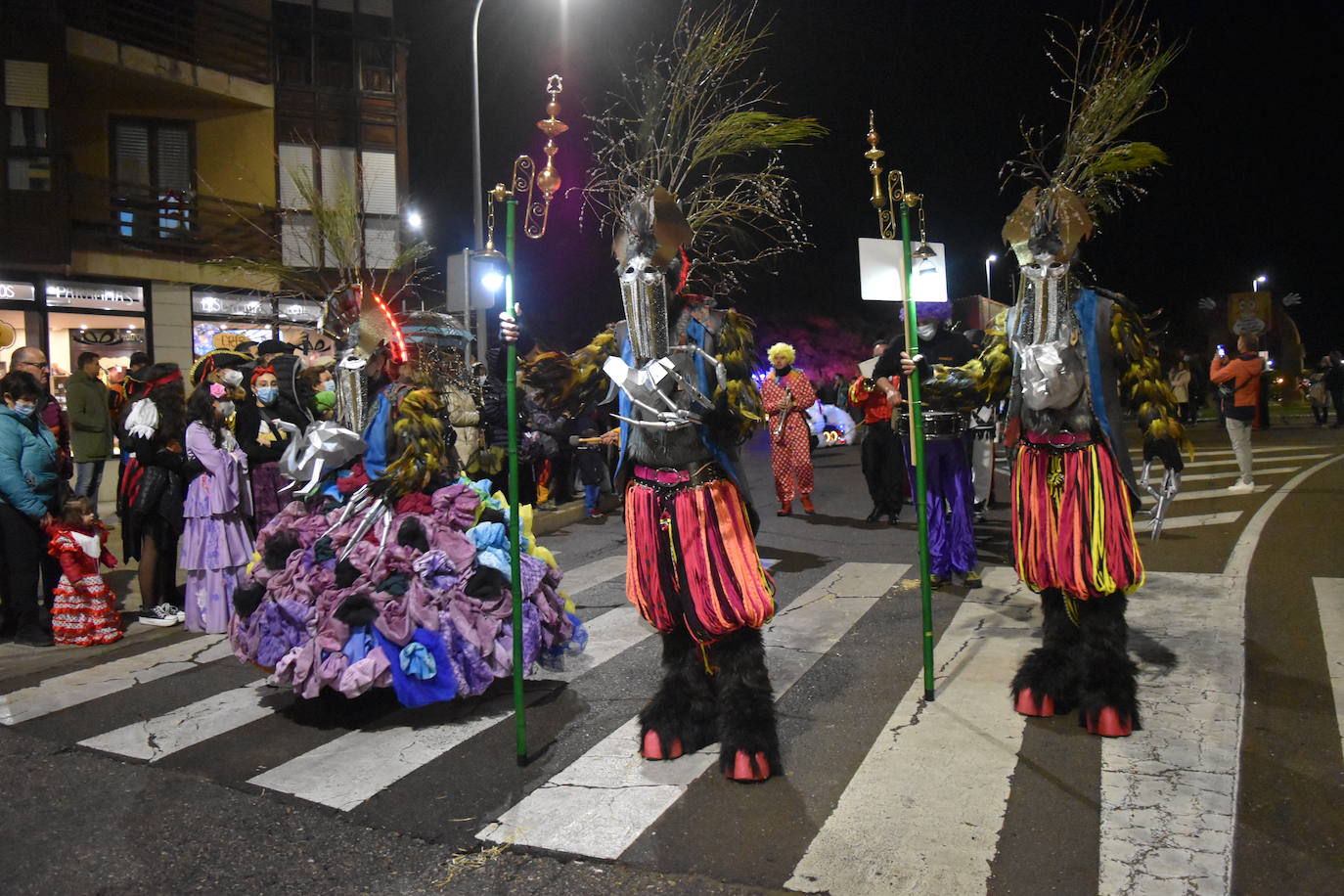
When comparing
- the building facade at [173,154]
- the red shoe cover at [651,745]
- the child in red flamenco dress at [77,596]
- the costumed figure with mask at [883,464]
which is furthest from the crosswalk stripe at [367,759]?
the building facade at [173,154]

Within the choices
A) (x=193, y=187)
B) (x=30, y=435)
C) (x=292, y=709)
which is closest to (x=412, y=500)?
(x=292, y=709)

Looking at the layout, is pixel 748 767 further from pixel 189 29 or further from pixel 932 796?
pixel 189 29

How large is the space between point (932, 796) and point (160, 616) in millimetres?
5777

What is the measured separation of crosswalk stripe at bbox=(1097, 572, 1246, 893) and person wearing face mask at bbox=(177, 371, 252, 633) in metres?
5.69

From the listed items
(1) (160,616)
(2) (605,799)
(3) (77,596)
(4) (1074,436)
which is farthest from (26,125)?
(4) (1074,436)

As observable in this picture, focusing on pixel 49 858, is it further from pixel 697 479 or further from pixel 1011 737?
pixel 1011 737

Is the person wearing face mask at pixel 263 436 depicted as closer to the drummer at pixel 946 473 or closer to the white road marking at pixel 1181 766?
the drummer at pixel 946 473

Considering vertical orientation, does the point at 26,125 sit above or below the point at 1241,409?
above

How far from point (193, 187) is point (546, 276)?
16.9 m

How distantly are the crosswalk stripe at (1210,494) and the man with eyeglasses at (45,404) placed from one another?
1111 centimetres

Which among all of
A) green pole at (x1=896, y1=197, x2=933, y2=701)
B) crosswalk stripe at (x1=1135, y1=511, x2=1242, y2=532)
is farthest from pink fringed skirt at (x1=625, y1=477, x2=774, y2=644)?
crosswalk stripe at (x1=1135, y1=511, x2=1242, y2=532)

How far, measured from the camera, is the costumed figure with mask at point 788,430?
1095 cm

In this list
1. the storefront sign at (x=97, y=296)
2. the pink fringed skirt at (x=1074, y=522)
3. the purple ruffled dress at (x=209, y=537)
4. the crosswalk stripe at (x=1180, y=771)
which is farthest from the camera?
the storefront sign at (x=97, y=296)

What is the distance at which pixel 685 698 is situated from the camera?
4.12 meters
